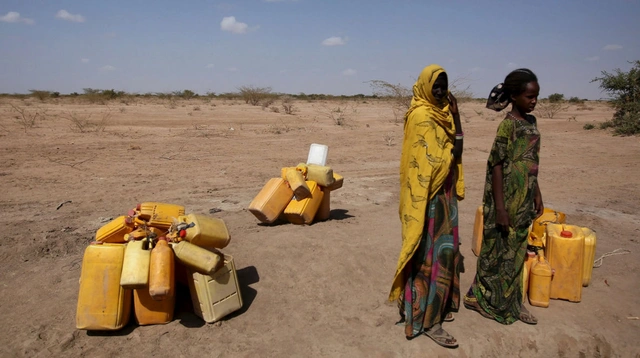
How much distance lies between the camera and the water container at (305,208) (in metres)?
5.03

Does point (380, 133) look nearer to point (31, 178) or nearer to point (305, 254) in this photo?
point (31, 178)

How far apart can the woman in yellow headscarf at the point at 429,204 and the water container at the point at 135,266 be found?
156 cm

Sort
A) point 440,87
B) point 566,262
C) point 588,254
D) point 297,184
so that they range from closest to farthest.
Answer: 1. point 440,87
2. point 566,262
3. point 588,254
4. point 297,184

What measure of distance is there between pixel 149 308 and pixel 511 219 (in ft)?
8.13

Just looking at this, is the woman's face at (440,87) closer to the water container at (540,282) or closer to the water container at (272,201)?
the water container at (540,282)

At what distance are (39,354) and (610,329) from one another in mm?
3842

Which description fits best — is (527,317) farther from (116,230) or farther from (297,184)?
(116,230)

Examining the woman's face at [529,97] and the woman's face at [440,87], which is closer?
the woman's face at [440,87]

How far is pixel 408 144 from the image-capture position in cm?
260

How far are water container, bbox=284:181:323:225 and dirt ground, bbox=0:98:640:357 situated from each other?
0.42ft

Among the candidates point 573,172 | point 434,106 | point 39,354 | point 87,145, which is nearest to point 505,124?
point 434,106

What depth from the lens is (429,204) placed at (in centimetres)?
269

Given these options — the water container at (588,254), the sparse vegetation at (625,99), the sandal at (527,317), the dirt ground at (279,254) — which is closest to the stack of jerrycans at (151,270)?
the dirt ground at (279,254)

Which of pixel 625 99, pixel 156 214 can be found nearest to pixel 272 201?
pixel 156 214
